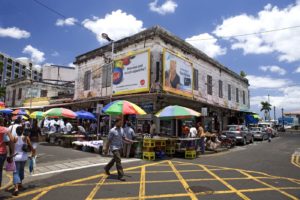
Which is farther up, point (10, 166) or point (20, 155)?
point (20, 155)

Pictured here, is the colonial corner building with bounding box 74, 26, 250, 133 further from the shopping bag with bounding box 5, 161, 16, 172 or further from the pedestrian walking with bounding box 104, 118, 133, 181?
the shopping bag with bounding box 5, 161, 16, 172

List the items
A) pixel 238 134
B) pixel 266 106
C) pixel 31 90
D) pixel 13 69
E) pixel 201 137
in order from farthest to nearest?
pixel 13 69, pixel 266 106, pixel 31 90, pixel 238 134, pixel 201 137

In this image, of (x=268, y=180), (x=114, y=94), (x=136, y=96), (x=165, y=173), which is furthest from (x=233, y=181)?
(x=114, y=94)

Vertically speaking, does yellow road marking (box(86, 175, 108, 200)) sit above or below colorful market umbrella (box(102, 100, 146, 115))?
below

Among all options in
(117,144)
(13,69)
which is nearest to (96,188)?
(117,144)

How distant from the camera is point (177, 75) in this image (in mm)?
20219

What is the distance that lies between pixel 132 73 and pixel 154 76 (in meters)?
2.07

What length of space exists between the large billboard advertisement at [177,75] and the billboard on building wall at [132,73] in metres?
1.38

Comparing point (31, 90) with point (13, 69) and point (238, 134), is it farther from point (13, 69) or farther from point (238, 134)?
point (13, 69)

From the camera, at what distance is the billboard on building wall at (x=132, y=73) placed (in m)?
18.8

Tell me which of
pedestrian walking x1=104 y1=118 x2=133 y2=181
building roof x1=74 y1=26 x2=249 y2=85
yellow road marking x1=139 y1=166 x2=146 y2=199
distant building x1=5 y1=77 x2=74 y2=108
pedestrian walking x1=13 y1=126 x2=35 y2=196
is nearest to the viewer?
pedestrian walking x1=13 y1=126 x2=35 y2=196

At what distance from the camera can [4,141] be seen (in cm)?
578

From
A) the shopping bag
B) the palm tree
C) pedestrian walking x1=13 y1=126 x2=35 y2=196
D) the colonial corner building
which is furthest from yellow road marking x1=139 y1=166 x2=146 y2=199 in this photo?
the palm tree

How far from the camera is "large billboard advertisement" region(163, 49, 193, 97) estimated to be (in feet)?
62.1
